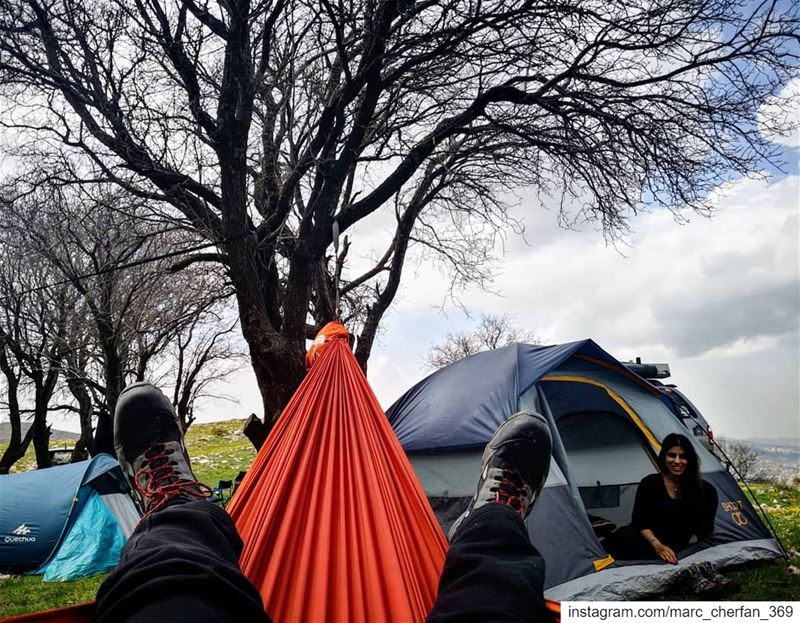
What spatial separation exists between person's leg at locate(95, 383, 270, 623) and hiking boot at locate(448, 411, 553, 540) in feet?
2.10

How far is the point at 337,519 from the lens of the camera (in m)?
1.43

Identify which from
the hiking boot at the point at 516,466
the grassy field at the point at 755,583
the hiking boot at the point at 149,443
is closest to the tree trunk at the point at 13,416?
the grassy field at the point at 755,583

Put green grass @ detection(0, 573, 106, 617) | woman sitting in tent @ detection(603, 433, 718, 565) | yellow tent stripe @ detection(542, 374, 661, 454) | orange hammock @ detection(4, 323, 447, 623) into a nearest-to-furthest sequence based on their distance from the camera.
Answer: orange hammock @ detection(4, 323, 447, 623), woman sitting in tent @ detection(603, 433, 718, 565), yellow tent stripe @ detection(542, 374, 661, 454), green grass @ detection(0, 573, 106, 617)

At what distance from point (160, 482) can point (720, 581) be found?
231 cm

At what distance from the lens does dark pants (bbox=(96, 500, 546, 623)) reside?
0.89 metres

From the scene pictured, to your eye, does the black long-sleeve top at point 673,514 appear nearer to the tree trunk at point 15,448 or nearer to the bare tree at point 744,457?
the bare tree at point 744,457

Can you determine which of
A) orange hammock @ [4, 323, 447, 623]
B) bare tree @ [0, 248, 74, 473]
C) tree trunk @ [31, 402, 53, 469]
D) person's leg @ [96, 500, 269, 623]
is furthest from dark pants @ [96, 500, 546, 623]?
tree trunk @ [31, 402, 53, 469]

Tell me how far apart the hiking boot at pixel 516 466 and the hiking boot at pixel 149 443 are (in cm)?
80

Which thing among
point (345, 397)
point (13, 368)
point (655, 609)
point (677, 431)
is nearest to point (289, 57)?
point (345, 397)

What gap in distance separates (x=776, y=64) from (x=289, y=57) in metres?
3.17

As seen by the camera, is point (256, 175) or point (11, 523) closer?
point (11, 523)

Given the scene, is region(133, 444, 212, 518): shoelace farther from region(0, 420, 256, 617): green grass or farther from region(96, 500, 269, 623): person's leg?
region(0, 420, 256, 617): green grass

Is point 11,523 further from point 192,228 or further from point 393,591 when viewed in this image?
point 393,591

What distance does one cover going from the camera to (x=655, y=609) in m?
1.73
